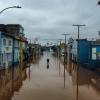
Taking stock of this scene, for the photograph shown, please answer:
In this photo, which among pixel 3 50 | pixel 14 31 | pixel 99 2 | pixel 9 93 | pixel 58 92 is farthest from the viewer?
pixel 14 31

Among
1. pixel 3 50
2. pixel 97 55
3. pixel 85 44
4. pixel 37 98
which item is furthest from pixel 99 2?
pixel 37 98

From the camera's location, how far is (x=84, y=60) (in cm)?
7512

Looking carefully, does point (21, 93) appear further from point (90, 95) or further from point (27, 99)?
point (90, 95)

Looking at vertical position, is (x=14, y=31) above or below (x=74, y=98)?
above

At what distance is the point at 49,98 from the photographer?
24734 millimetres

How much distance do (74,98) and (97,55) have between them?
37916mm

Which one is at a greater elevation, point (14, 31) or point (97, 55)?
point (14, 31)

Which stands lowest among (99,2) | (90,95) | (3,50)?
(90,95)

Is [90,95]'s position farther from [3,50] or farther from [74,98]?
[3,50]

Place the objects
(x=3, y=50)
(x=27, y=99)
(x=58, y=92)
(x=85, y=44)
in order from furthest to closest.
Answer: (x=85, y=44)
(x=3, y=50)
(x=58, y=92)
(x=27, y=99)

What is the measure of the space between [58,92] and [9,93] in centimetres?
453

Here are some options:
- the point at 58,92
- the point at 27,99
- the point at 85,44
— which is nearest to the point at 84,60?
the point at 85,44

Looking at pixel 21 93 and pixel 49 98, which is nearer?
pixel 49 98

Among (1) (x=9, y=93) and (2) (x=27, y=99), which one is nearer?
(2) (x=27, y=99)
